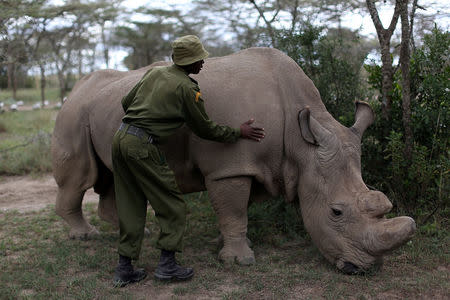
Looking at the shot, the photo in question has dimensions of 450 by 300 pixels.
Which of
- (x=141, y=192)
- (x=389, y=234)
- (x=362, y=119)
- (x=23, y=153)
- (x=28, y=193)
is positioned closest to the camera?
(x=389, y=234)

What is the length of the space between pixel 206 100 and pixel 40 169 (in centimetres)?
631

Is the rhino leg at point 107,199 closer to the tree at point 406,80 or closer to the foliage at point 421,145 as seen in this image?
the foliage at point 421,145

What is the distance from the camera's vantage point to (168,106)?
155 inches

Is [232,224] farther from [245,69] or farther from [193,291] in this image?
[245,69]

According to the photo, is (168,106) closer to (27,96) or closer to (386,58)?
(386,58)

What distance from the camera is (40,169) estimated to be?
964 centimetres

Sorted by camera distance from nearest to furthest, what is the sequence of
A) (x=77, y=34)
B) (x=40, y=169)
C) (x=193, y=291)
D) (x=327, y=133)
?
(x=193, y=291) < (x=327, y=133) < (x=40, y=169) < (x=77, y=34)

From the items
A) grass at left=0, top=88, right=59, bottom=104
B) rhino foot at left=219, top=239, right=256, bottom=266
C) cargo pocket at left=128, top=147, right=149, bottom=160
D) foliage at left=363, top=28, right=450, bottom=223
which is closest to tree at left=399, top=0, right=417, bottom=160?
foliage at left=363, top=28, right=450, bottom=223

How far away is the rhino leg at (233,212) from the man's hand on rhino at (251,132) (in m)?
0.40

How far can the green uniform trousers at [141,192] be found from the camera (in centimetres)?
393

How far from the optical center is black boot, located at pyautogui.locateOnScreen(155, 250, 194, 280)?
4.10 meters

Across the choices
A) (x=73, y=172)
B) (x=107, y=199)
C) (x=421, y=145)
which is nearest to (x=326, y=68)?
(x=421, y=145)

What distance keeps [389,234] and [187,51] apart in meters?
2.28

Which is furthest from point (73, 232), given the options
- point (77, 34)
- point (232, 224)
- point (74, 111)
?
point (77, 34)
